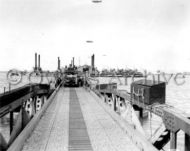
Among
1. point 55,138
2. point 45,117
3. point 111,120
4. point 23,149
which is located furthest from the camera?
point 45,117

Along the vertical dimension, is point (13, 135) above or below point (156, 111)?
below

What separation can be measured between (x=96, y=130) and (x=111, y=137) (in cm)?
114

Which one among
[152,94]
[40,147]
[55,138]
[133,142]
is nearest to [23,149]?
[40,147]

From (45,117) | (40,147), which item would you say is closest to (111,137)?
(40,147)

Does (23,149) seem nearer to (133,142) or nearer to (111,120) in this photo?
(133,142)

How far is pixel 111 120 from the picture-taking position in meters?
10.9

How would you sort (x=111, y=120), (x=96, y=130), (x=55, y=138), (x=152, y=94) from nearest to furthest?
(x=55, y=138) → (x=96, y=130) → (x=152, y=94) → (x=111, y=120)

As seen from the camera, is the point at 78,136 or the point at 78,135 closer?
the point at 78,136

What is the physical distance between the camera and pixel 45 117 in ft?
38.4

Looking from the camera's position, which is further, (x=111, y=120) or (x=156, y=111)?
(x=111, y=120)

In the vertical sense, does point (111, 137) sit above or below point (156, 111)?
below

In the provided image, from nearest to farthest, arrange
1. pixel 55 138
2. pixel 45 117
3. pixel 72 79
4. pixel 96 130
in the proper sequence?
pixel 55 138 < pixel 96 130 < pixel 45 117 < pixel 72 79

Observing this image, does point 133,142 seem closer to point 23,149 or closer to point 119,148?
point 119,148

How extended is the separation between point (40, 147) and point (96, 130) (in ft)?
8.54
